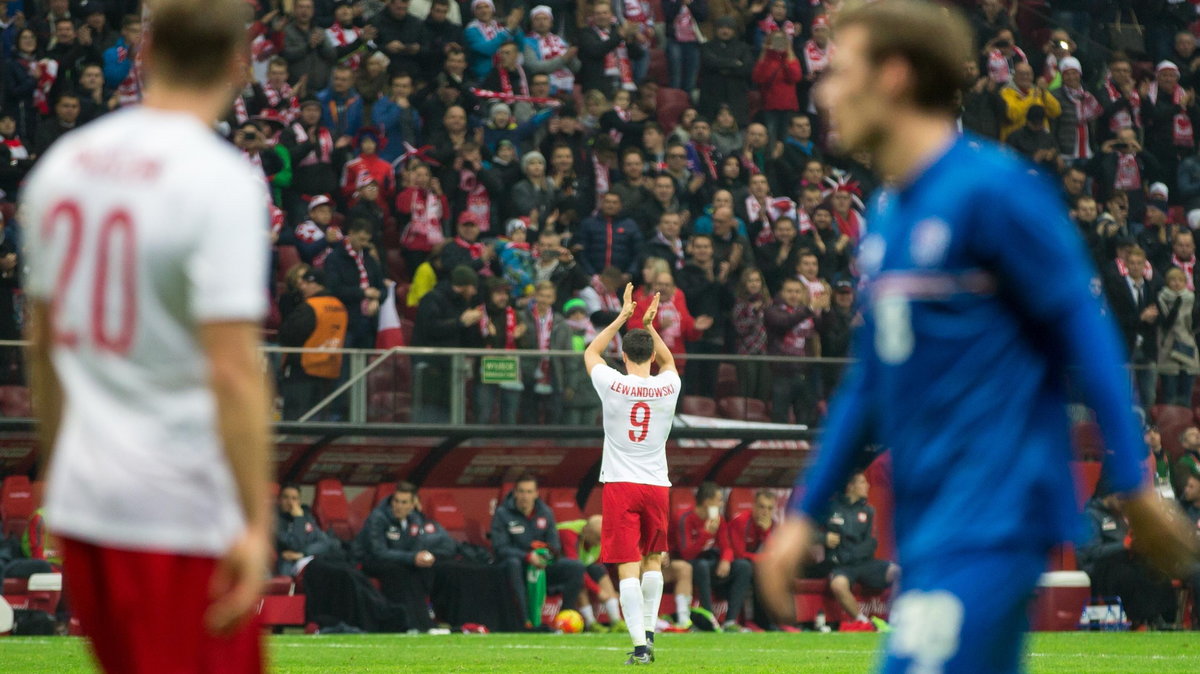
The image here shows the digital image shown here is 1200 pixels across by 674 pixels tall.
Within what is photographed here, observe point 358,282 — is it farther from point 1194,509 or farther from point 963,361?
point 963,361

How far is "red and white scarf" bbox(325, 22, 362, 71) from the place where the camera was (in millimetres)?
22875

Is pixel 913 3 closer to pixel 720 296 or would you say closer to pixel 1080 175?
pixel 720 296

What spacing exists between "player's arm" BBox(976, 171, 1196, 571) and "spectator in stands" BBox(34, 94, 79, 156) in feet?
59.1

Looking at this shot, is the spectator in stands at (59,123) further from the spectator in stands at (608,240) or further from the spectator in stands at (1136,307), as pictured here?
the spectator in stands at (1136,307)

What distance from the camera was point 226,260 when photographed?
366cm

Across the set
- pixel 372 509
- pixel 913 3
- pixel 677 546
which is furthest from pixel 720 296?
pixel 913 3

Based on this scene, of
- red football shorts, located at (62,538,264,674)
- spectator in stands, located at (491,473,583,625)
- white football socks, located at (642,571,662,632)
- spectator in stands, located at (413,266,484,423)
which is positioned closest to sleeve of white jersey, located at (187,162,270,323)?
red football shorts, located at (62,538,264,674)

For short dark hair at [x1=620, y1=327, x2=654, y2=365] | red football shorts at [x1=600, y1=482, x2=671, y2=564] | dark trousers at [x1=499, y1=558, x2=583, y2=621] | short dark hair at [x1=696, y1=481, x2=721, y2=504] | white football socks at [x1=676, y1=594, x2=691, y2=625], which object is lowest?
white football socks at [x1=676, y1=594, x2=691, y2=625]

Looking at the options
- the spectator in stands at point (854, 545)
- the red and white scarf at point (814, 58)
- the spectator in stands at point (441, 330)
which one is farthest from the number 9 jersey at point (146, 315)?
the red and white scarf at point (814, 58)

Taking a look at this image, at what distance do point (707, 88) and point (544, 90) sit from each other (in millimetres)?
3002

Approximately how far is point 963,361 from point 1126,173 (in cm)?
2444

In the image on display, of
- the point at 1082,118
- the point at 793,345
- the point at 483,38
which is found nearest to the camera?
the point at 793,345

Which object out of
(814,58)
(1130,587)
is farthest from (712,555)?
(814,58)

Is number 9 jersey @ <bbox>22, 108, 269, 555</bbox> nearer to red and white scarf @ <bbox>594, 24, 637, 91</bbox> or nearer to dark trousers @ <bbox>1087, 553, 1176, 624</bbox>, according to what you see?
dark trousers @ <bbox>1087, 553, 1176, 624</bbox>
